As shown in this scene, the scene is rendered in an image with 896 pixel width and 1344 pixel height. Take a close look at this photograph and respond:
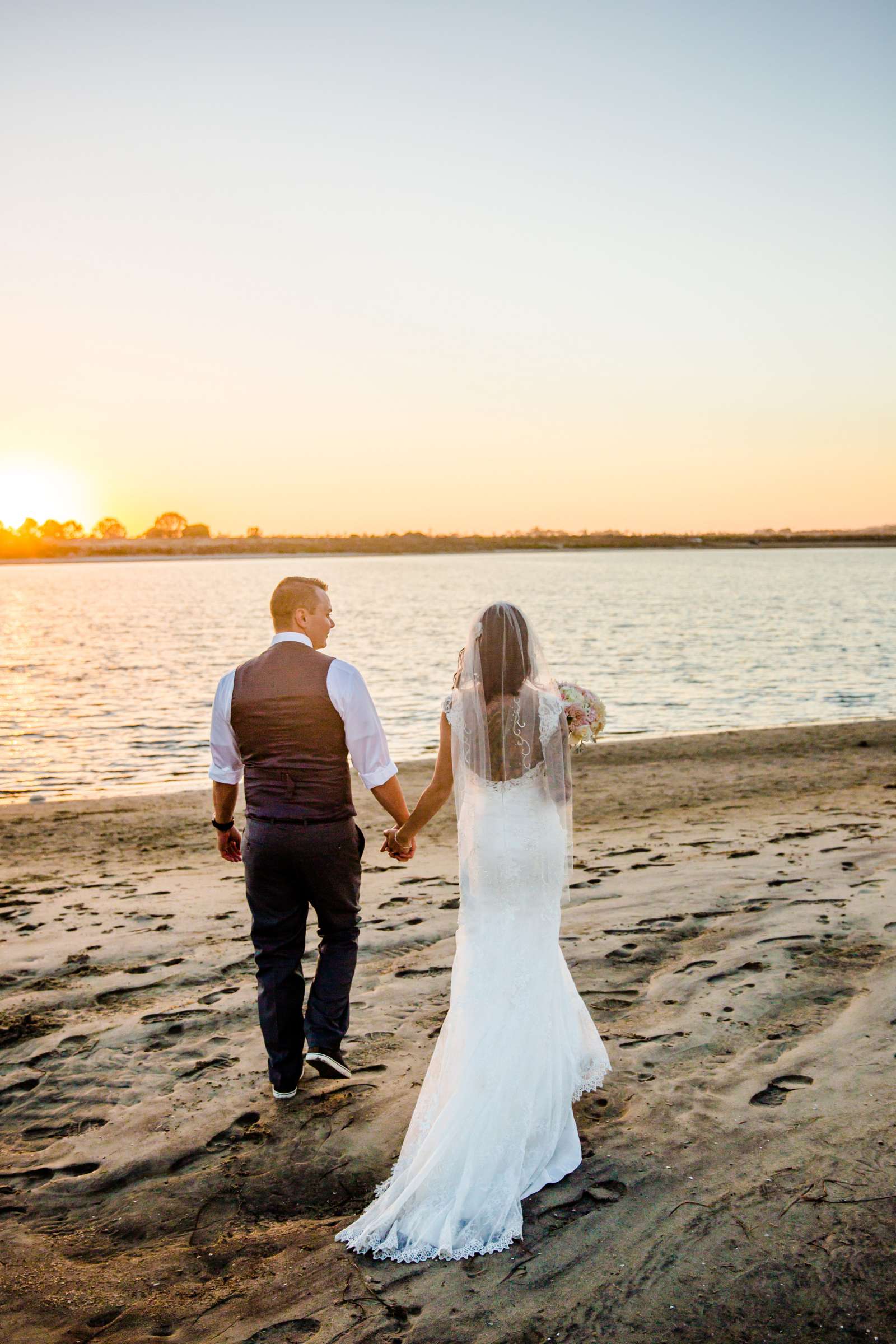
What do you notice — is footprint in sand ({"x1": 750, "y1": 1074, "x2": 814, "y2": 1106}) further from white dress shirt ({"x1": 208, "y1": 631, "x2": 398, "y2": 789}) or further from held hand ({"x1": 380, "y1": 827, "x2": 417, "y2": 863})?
white dress shirt ({"x1": 208, "y1": 631, "x2": 398, "y2": 789})

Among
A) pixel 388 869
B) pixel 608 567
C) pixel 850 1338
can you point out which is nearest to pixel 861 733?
pixel 388 869

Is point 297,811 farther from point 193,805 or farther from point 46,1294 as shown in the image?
point 193,805

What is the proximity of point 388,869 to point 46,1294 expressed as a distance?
5576 mm

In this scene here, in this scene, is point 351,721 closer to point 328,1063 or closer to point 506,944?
point 506,944

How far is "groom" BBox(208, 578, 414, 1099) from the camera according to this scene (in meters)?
4.56

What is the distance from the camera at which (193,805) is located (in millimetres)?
12500

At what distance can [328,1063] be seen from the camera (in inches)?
184

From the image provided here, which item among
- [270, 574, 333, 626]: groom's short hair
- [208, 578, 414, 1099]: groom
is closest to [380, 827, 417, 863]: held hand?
[208, 578, 414, 1099]: groom

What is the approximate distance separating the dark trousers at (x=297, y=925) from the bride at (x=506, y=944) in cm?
61

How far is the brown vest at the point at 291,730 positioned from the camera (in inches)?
179

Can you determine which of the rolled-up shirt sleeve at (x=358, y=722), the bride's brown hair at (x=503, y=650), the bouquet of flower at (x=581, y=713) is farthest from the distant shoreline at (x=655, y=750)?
the bride's brown hair at (x=503, y=650)

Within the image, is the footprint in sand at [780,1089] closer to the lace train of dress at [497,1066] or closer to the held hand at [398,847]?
the lace train of dress at [497,1066]

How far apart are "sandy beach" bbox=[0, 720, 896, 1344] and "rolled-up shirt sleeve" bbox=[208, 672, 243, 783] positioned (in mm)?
1451

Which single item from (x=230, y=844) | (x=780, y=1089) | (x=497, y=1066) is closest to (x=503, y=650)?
(x=497, y=1066)
